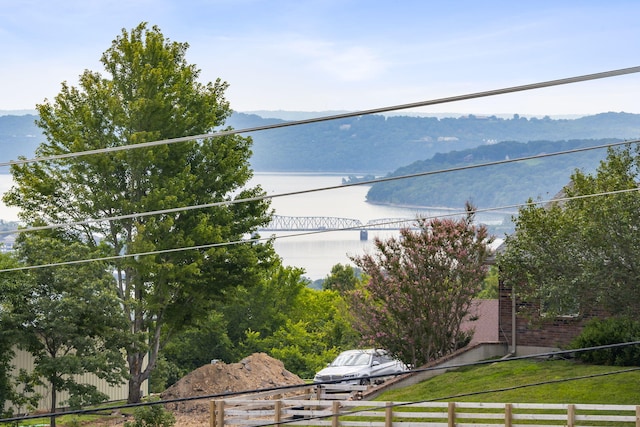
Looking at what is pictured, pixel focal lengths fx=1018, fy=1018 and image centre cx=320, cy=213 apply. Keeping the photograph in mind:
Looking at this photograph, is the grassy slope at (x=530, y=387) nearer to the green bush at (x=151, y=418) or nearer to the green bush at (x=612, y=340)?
the green bush at (x=612, y=340)

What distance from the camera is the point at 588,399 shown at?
2456 cm

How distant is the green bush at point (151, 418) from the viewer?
28.1 meters

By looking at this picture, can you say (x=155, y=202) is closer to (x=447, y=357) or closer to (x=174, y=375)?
(x=447, y=357)

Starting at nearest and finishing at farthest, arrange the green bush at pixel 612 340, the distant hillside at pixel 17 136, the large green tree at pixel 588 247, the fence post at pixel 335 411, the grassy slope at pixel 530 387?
the fence post at pixel 335 411, the grassy slope at pixel 530 387, the large green tree at pixel 588 247, the green bush at pixel 612 340, the distant hillside at pixel 17 136

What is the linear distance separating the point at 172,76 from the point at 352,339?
27174 mm

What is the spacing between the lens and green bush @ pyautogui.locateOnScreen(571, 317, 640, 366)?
26.8 meters

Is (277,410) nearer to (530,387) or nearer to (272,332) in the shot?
(530,387)

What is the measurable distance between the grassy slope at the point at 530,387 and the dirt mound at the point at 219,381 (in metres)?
6.70

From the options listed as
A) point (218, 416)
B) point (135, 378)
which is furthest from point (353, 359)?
point (218, 416)

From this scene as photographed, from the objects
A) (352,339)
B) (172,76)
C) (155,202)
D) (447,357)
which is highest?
(172,76)

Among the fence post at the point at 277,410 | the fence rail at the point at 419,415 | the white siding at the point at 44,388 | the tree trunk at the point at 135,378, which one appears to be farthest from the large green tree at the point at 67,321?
the fence post at the point at 277,410

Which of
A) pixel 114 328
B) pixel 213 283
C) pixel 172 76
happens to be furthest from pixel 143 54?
pixel 114 328

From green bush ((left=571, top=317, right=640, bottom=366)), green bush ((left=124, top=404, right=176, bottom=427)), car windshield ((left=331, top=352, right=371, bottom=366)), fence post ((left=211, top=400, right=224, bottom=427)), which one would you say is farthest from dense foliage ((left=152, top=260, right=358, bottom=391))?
green bush ((left=571, top=317, right=640, bottom=366))

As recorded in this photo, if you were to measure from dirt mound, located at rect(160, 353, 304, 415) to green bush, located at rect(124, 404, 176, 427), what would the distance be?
3.09 metres
